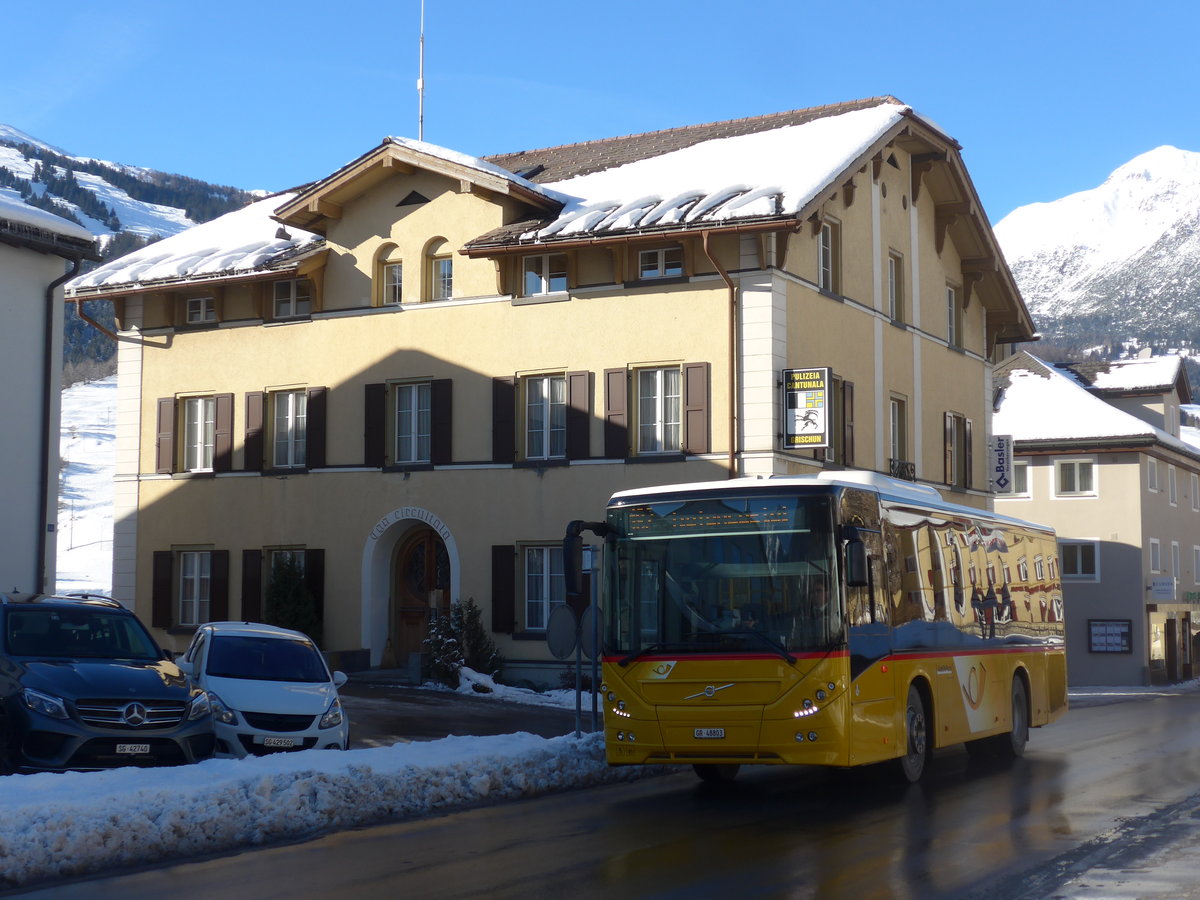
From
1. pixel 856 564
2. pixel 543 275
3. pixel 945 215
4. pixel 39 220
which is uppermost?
pixel 945 215

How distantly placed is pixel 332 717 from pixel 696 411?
1209 cm

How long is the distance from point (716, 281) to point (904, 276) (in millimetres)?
7351

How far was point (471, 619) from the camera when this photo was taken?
28734 millimetres

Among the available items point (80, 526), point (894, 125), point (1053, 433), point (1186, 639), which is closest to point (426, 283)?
point (894, 125)

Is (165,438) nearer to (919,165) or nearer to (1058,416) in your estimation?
(919,165)

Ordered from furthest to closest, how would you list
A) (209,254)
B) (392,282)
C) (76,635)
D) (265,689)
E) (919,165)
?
(919,165)
(209,254)
(392,282)
(265,689)
(76,635)

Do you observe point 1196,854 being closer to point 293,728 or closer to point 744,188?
point 293,728

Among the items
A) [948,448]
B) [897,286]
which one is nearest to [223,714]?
[897,286]

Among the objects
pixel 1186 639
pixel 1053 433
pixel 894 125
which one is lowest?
pixel 1186 639

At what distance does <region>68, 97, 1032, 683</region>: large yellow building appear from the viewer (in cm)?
2716

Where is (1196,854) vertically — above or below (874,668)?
below

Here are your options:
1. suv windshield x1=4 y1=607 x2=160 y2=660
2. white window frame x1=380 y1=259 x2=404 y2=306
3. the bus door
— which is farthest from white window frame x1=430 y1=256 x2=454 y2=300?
the bus door

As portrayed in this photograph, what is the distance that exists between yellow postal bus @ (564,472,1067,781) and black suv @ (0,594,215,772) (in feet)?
12.8

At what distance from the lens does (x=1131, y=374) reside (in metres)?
57.8
